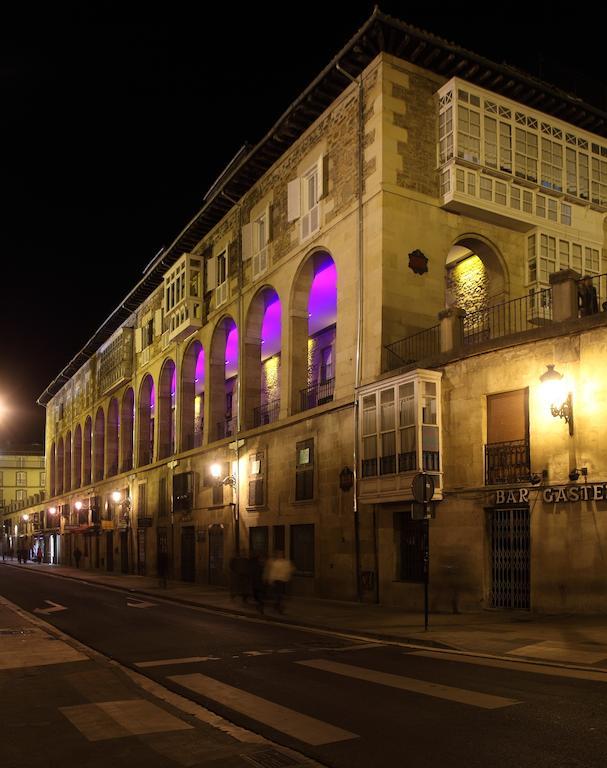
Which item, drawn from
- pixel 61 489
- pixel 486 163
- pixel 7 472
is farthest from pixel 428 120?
pixel 7 472

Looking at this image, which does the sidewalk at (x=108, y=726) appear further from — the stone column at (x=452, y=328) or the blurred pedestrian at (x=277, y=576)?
the stone column at (x=452, y=328)

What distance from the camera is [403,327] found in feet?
70.4

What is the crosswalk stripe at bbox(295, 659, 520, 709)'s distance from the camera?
304 inches

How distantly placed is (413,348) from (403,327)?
67cm

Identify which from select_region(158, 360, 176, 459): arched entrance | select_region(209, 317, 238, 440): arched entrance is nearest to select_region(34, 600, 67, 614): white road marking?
select_region(209, 317, 238, 440): arched entrance

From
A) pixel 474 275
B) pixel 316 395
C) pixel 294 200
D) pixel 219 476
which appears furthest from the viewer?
pixel 219 476

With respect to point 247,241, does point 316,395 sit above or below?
below

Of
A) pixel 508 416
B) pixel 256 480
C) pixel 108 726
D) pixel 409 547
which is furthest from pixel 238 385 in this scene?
pixel 108 726

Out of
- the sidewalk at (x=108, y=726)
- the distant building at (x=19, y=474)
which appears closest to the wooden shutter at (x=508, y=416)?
the sidewalk at (x=108, y=726)

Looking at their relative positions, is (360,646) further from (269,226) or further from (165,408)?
(165,408)

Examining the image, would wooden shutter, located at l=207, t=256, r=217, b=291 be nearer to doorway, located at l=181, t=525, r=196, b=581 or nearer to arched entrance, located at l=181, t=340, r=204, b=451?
arched entrance, located at l=181, t=340, r=204, b=451

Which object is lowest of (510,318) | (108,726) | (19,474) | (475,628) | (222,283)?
(475,628)

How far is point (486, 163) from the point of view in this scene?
22484 mm

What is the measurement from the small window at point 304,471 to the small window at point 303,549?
1.00 metres
